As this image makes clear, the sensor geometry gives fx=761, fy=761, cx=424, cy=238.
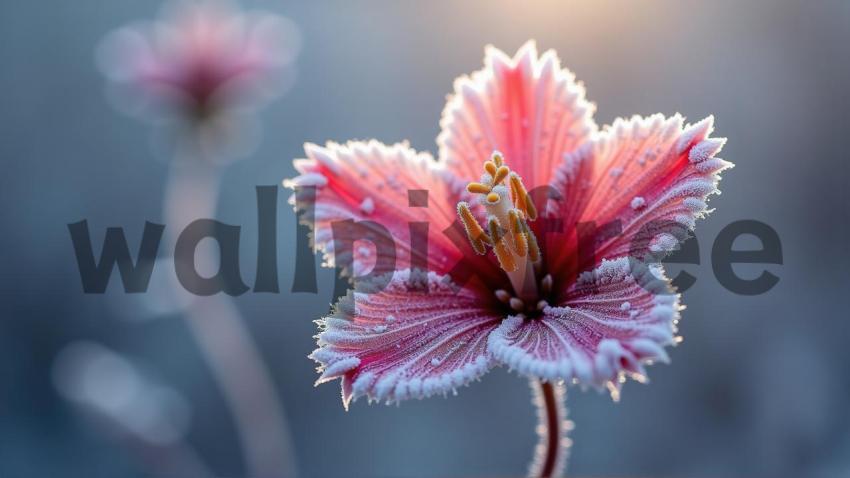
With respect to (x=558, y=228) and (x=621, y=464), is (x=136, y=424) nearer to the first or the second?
(x=621, y=464)

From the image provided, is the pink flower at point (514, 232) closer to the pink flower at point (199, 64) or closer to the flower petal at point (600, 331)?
the flower petal at point (600, 331)

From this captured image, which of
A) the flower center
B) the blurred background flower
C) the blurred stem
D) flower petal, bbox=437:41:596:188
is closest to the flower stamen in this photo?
the flower center

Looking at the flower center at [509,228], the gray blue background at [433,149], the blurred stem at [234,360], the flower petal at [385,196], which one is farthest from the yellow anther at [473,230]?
the gray blue background at [433,149]

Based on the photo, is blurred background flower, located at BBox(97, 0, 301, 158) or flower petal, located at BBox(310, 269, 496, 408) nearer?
flower petal, located at BBox(310, 269, 496, 408)

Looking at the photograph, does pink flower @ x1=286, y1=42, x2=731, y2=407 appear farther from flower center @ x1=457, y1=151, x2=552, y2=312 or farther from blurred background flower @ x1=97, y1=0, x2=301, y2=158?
blurred background flower @ x1=97, y1=0, x2=301, y2=158

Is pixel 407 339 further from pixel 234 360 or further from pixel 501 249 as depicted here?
pixel 234 360

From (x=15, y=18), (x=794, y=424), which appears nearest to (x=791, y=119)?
(x=794, y=424)
